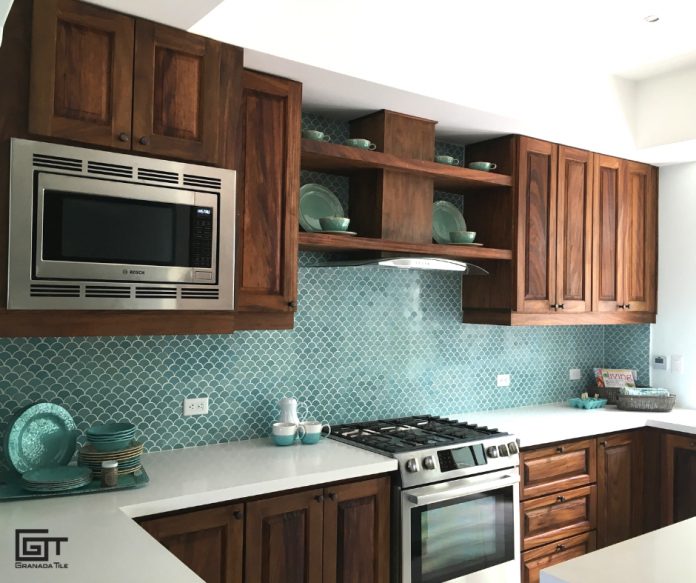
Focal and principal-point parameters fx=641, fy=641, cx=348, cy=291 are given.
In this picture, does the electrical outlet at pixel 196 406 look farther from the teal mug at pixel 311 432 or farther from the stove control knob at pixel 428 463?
the stove control knob at pixel 428 463

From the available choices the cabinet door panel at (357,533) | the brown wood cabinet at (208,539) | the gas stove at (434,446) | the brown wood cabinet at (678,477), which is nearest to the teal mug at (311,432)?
the gas stove at (434,446)

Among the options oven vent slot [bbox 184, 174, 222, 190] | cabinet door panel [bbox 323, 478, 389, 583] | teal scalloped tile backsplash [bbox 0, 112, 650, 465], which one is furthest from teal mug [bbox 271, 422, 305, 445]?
oven vent slot [bbox 184, 174, 222, 190]

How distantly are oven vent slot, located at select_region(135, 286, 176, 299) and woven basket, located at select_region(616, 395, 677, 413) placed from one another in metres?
3.10

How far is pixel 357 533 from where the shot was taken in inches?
104

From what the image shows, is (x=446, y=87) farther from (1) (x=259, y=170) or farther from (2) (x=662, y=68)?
(2) (x=662, y=68)

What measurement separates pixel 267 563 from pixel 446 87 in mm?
2256

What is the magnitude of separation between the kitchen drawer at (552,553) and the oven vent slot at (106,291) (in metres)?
2.39

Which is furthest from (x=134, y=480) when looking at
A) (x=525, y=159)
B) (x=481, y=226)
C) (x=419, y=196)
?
(x=525, y=159)

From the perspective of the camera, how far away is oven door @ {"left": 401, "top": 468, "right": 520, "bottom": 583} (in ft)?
9.02

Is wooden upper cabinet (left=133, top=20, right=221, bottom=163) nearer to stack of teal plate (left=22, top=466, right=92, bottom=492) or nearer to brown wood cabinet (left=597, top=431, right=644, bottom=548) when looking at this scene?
stack of teal plate (left=22, top=466, right=92, bottom=492)

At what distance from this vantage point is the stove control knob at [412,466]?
2752 mm

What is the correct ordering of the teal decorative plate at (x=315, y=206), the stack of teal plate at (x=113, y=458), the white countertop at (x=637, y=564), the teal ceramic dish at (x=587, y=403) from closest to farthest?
the white countertop at (x=637, y=564) < the stack of teal plate at (x=113, y=458) < the teal decorative plate at (x=315, y=206) < the teal ceramic dish at (x=587, y=403)

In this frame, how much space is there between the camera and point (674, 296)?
14.4 ft

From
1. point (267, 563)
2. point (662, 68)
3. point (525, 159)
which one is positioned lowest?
point (267, 563)
